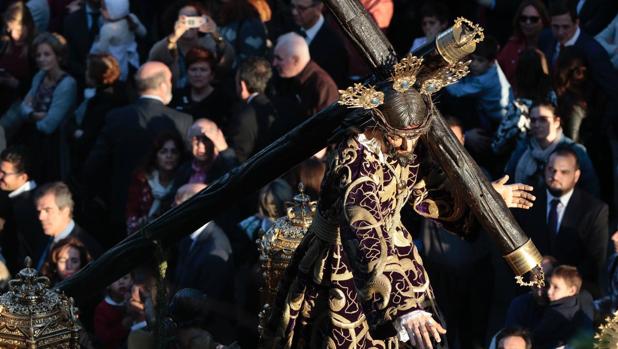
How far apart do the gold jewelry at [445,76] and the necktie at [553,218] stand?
4.15 metres

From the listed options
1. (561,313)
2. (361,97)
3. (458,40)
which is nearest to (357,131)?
(361,97)

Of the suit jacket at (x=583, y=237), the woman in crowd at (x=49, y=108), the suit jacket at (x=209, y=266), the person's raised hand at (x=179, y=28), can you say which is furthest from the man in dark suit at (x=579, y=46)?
the woman in crowd at (x=49, y=108)

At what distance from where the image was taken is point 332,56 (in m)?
13.9

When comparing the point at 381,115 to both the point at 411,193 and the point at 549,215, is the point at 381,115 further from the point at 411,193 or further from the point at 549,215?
the point at 549,215

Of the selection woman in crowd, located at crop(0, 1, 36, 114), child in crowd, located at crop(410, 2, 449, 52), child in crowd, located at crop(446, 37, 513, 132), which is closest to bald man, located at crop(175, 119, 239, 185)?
child in crowd, located at crop(446, 37, 513, 132)

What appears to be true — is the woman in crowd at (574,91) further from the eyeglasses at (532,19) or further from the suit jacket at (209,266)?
the suit jacket at (209,266)

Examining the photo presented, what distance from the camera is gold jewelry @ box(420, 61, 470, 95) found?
24.8ft

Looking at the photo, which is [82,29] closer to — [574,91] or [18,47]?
[18,47]

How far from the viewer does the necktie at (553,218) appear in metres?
11.7

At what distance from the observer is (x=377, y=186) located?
7824 mm

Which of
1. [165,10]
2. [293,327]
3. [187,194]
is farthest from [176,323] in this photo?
[165,10]

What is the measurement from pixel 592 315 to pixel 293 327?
304 cm

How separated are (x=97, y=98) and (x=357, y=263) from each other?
6935 millimetres

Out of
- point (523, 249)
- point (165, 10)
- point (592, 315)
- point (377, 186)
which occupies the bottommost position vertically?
point (592, 315)
